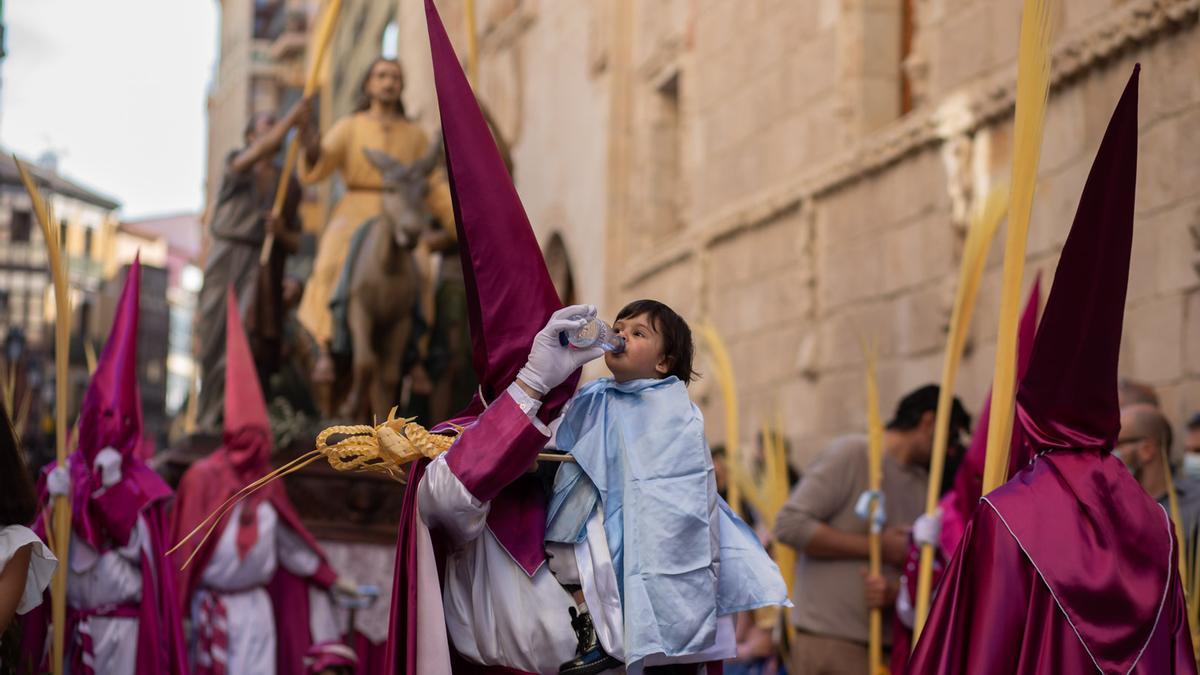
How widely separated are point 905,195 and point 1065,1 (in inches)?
99.6

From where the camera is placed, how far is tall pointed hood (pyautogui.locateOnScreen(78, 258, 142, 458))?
7773mm

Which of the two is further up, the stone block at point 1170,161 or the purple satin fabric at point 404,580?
the stone block at point 1170,161

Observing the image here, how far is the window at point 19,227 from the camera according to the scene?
6456cm

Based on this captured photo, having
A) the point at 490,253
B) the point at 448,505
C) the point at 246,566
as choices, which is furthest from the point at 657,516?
the point at 246,566

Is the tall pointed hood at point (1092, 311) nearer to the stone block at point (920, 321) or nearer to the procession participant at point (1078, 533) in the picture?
the procession participant at point (1078, 533)

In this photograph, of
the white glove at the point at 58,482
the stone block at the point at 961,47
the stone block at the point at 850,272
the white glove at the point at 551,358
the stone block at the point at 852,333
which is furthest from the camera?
the stone block at the point at 850,272

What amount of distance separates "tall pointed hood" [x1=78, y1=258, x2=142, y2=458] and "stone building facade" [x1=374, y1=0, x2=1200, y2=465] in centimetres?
547

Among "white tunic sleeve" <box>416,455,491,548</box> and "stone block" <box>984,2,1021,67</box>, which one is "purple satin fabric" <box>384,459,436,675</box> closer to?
"white tunic sleeve" <box>416,455,491,548</box>

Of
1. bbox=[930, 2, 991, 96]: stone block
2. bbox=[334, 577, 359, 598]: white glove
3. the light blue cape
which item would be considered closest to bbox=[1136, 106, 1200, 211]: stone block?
bbox=[930, 2, 991, 96]: stone block

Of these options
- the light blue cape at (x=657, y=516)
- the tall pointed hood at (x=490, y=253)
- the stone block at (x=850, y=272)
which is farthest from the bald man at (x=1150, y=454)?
the stone block at (x=850, y=272)

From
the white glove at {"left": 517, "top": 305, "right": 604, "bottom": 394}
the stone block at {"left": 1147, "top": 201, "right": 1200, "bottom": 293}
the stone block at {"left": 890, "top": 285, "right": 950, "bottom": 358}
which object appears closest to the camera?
the white glove at {"left": 517, "top": 305, "right": 604, "bottom": 394}

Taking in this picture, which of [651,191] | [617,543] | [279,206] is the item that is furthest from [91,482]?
[651,191]

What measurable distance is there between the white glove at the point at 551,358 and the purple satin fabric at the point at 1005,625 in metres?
1.09

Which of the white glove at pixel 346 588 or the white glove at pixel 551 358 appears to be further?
the white glove at pixel 346 588
